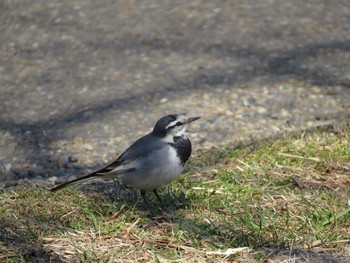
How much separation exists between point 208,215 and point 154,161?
1.68 feet

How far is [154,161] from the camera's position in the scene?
5.14 meters

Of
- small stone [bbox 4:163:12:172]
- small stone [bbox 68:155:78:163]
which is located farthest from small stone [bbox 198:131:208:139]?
small stone [bbox 4:163:12:172]

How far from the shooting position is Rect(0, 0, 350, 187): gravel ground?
7.23m

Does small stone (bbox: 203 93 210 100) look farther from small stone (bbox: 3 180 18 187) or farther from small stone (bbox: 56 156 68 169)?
small stone (bbox: 3 180 18 187)

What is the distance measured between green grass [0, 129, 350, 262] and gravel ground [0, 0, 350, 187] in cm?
96

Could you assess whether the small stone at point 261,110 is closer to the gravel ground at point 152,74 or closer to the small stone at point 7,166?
the gravel ground at point 152,74

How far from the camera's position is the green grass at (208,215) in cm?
455

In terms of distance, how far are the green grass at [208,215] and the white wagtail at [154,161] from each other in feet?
0.64

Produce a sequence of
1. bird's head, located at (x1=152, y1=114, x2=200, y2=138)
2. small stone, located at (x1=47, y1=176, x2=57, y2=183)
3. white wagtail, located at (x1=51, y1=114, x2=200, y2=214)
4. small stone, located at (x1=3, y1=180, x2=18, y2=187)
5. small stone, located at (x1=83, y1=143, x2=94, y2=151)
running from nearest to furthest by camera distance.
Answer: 1. white wagtail, located at (x1=51, y1=114, x2=200, y2=214)
2. bird's head, located at (x1=152, y1=114, x2=200, y2=138)
3. small stone, located at (x1=3, y1=180, x2=18, y2=187)
4. small stone, located at (x1=47, y1=176, x2=57, y2=183)
5. small stone, located at (x1=83, y1=143, x2=94, y2=151)

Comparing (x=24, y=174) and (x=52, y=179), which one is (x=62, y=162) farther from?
(x=52, y=179)

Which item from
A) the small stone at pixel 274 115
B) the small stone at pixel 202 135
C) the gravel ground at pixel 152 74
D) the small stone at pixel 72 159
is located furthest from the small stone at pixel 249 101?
the small stone at pixel 72 159

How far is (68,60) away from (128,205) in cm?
400

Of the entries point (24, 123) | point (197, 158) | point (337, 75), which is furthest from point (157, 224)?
point (337, 75)

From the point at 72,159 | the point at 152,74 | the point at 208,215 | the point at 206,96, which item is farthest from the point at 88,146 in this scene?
the point at 208,215
